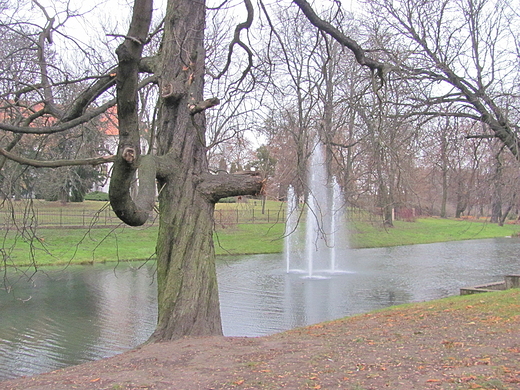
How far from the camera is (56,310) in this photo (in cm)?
1306

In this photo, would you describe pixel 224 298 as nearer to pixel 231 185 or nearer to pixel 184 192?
pixel 184 192

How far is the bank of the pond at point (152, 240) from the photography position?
70.3ft

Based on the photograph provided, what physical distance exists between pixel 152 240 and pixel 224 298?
40.3 feet

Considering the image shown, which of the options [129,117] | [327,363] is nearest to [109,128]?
[129,117]

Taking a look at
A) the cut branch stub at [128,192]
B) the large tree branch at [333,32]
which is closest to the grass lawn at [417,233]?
the large tree branch at [333,32]

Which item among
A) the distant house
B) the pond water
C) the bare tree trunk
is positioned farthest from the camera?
the pond water

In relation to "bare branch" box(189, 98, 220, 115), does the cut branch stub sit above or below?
below

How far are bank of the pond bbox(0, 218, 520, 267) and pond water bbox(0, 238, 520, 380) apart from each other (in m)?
1.53

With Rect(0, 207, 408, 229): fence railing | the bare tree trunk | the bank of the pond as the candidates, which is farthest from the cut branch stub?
Rect(0, 207, 408, 229): fence railing

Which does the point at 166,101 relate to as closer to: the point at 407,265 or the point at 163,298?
the point at 163,298

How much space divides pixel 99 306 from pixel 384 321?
7959 mm

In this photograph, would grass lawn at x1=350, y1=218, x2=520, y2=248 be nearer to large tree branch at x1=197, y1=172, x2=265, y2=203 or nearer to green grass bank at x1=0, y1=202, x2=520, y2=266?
green grass bank at x1=0, y1=202, x2=520, y2=266

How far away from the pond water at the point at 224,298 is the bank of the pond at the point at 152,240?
5.03ft

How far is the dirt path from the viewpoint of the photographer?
14.4ft
